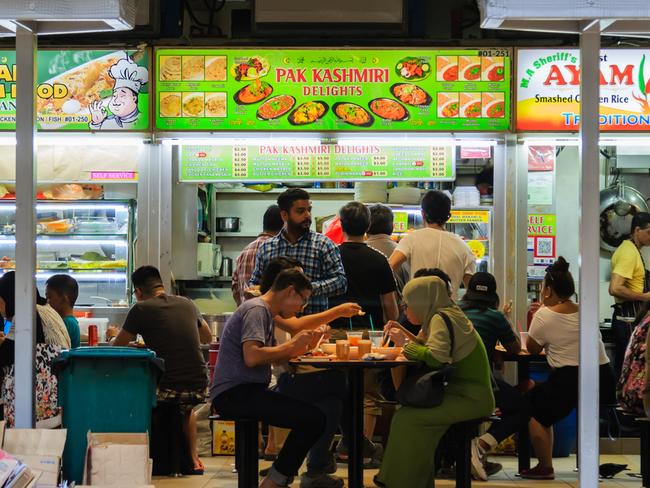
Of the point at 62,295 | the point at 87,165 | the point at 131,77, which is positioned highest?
the point at 131,77

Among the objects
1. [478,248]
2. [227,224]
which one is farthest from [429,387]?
[227,224]

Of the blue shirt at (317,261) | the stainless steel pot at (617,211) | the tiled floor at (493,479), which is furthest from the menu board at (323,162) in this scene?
the tiled floor at (493,479)

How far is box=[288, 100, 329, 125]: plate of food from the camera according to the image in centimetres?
924

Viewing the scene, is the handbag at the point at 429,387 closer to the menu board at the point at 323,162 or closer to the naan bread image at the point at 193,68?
the menu board at the point at 323,162

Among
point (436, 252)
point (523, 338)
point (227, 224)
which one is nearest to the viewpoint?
point (436, 252)

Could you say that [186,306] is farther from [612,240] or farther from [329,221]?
[612,240]

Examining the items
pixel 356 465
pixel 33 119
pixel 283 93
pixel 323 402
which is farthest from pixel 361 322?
pixel 33 119

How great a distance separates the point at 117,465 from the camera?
5770 mm

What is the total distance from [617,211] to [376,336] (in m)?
Result: 3.77

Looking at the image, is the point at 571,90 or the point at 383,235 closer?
the point at 383,235

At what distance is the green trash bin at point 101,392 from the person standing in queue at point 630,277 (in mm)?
4850

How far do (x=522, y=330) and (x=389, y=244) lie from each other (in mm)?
1434

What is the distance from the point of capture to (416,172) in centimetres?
959

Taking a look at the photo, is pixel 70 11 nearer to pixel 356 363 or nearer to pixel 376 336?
pixel 356 363
